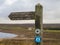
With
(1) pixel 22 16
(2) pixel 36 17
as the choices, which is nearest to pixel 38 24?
(2) pixel 36 17

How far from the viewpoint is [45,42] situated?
5496mm

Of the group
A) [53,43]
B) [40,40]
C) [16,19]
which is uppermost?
[16,19]

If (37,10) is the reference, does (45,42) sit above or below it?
below

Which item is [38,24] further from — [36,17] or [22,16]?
[22,16]

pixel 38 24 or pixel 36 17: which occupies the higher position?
pixel 36 17

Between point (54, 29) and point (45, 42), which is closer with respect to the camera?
point (54, 29)

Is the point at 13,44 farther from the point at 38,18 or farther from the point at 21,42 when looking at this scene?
the point at 38,18

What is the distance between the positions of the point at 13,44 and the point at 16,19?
227 cm

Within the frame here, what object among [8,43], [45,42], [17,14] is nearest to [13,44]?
[8,43]

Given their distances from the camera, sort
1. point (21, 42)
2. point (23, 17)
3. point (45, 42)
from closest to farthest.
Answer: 1. point (23, 17)
2. point (21, 42)
3. point (45, 42)

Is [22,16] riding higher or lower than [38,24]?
higher

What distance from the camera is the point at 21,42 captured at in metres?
5.16

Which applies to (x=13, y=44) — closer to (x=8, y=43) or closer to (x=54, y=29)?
(x=8, y=43)

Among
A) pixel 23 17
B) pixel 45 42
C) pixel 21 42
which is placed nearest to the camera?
pixel 23 17
